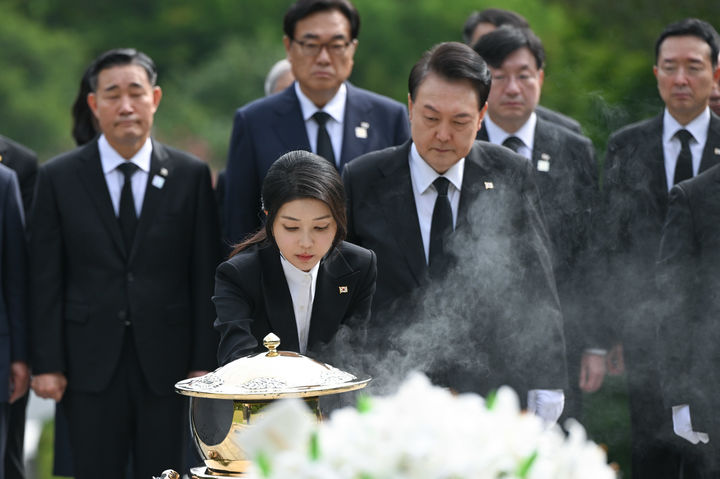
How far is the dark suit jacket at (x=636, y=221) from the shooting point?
5305mm

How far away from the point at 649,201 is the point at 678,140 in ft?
1.13

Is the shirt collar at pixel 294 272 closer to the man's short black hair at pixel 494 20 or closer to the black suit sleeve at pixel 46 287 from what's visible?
the black suit sleeve at pixel 46 287

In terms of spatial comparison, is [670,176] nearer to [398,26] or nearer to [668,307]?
[668,307]

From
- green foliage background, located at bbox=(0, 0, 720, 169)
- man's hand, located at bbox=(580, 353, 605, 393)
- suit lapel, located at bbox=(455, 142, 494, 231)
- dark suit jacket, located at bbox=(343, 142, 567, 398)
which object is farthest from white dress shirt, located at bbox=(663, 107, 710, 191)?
green foliage background, located at bbox=(0, 0, 720, 169)

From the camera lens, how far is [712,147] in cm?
536

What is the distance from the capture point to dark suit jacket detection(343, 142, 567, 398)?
4.29 m

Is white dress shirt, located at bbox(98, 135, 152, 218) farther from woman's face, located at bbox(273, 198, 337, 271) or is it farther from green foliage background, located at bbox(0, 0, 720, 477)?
green foliage background, located at bbox(0, 0, 720, 477)

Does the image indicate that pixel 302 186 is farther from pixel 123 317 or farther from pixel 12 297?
pixel 12 297

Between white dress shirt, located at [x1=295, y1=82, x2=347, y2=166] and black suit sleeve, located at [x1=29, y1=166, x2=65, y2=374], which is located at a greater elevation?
white dress shirt, located at [x1=295, y1=82, x2=347, y2=166]

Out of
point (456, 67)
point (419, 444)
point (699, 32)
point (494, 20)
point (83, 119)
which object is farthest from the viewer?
point (494, 20)

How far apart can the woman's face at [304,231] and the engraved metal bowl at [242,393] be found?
2.55 feet

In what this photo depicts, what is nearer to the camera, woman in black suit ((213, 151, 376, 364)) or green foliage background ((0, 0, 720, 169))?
woman in black suit ((213, 151, 376, 364))

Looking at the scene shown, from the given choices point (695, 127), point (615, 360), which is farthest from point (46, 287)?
point (695, 127)

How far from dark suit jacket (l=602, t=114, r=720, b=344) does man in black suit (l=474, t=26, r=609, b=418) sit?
0.11m
